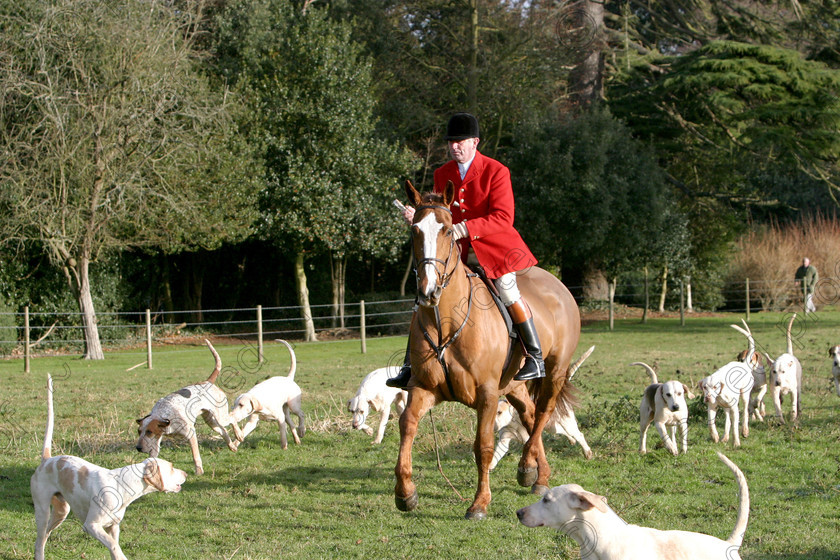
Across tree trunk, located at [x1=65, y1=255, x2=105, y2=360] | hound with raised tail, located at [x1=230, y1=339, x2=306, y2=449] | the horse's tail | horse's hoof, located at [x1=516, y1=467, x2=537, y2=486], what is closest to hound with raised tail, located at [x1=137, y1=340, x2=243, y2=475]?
hound with raised tail, located at [x1=230, y1=339, x2=306, y2=449]

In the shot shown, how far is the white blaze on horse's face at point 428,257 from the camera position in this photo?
500 cm

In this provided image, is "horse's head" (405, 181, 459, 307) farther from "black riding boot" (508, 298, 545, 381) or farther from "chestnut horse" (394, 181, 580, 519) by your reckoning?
"black riding boot" (508, 298, 545, 381)

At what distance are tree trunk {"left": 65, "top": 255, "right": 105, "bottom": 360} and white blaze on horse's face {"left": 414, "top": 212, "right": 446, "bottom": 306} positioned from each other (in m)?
16.1

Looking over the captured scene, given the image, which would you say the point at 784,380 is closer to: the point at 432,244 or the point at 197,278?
the point at 432,244

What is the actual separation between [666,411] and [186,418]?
442 cm

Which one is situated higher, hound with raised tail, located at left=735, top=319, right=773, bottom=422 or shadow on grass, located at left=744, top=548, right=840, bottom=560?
hound with raised tail, located at left=735, top=319, right=773, bottom=422

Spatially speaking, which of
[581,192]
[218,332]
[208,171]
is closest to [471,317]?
[208,171]

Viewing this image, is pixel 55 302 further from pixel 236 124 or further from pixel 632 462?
pixel 632 462

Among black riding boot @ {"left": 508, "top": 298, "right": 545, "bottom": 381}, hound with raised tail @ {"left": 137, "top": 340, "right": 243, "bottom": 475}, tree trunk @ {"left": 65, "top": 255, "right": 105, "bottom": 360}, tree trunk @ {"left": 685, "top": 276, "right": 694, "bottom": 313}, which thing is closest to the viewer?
black riding boot @ {"left": 508, "top": 298, "right": 545, "bottom": 381}

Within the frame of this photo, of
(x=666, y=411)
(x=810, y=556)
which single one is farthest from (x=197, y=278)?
(x=810, y=556)

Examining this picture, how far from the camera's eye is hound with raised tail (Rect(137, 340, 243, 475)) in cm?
685

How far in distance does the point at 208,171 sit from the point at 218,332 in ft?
21.5

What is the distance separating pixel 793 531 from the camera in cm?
518

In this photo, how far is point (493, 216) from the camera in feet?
19.8
